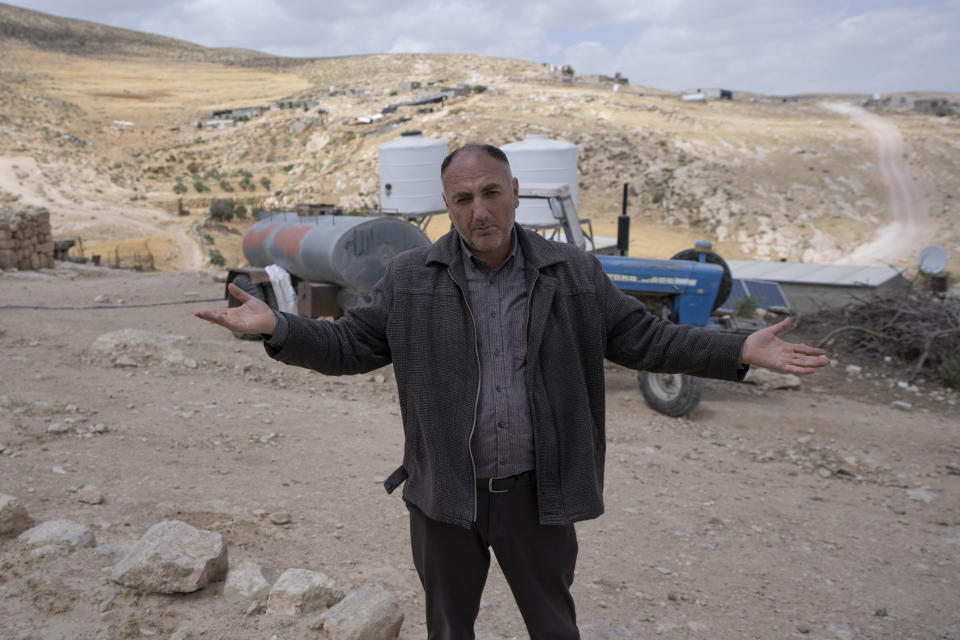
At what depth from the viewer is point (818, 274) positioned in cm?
1358

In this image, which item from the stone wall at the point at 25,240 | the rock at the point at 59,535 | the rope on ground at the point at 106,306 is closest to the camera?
the rock at the point at 59,535

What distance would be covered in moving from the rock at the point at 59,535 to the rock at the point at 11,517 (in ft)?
0.15

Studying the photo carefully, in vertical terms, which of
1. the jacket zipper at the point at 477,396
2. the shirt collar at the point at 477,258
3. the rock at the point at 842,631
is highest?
the shirt collar at the point at 477,258

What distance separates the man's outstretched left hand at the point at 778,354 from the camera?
2283mm

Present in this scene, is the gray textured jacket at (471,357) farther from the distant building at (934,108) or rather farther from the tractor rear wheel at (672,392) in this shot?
the distant building at (934,108)

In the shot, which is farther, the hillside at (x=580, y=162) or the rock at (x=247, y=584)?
the hillside at (x=580, y=162)

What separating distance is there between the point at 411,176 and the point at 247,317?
11.5m

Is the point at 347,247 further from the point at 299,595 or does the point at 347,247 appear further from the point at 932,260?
the point at 932,260

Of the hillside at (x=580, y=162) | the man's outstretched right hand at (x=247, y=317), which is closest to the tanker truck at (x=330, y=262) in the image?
the man's outstretched right hand at (x=247, y=317)

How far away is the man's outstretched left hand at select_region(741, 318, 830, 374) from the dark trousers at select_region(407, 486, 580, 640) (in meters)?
0.76

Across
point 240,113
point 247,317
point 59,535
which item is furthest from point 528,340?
point 240,113

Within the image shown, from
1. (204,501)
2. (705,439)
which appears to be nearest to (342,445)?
(204,501)

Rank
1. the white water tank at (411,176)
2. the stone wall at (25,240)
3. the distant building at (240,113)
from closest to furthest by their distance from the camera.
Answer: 1. the white water tank at (411,176)
2. the stone wall at (25,240)
3. the distant building at (240,113)

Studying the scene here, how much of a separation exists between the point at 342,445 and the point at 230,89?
66.9 m
